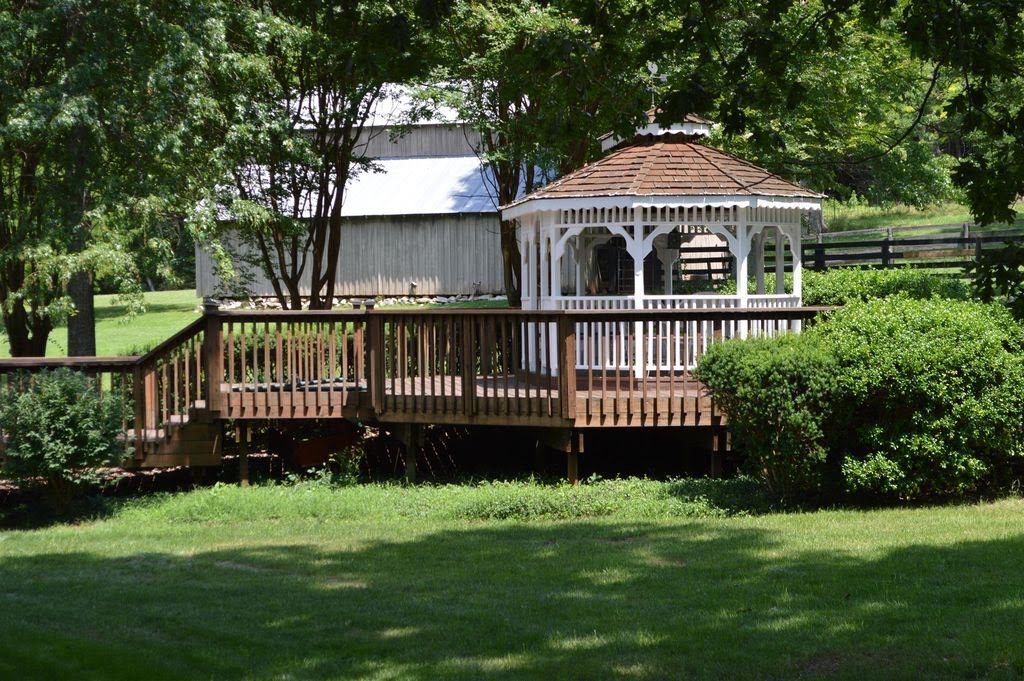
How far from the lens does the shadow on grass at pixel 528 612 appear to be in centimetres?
620

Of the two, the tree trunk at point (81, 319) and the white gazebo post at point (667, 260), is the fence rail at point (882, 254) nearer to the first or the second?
the white gazebo post at point (667, 260)

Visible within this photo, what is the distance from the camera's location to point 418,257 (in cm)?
3644

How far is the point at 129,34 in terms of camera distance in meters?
16.4

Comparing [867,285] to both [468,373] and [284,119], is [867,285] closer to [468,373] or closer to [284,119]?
[468,373]

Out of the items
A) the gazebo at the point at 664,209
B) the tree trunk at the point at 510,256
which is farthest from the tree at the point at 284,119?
the tree trunk at the point at 510,256

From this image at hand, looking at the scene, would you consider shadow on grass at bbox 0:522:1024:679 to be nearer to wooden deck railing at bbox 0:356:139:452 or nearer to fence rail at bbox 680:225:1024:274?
wooden deck railing at bbox 0:356:139:452

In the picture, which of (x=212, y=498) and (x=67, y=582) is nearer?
(x=67, y=582)

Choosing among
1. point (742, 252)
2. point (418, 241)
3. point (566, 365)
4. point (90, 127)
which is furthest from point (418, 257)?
point (566, 365)

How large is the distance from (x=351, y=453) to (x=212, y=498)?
2.43 metres

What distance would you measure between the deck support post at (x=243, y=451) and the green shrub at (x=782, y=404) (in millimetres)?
5894

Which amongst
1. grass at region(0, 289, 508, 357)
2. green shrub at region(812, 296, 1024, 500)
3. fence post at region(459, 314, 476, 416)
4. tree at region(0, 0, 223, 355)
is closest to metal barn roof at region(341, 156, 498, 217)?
grass at region(0, 289, 508, 357)

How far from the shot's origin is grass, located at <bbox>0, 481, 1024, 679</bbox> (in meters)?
6.24

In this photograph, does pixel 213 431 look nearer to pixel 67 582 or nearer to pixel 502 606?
pixel 67 582

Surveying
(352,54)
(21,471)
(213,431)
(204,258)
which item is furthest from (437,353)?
(204,258)
